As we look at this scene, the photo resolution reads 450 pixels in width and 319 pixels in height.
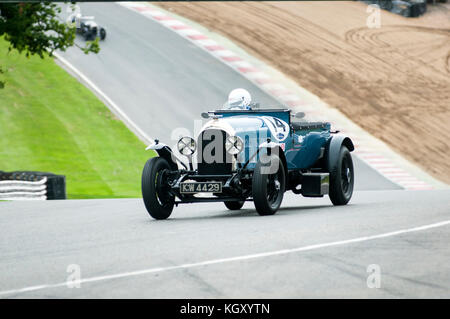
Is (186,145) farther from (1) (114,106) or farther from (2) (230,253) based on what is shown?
(1) (114,106)

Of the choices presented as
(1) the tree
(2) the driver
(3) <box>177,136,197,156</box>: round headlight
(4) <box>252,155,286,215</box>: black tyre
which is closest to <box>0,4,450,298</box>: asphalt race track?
(4) <box>252,155,286,215</box>: black tyre

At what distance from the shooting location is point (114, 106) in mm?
27078

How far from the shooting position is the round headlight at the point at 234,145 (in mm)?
11383

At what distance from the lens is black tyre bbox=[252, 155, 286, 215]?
10.9m

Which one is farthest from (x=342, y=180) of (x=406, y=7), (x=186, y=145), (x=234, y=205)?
(x=406, y=7)

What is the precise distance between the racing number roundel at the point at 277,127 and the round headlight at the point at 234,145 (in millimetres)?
956

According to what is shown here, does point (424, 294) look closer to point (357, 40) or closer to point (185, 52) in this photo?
point (185, 52)

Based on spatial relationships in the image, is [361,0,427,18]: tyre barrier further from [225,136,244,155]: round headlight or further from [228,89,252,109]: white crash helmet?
[225,136,244,155]: round headlight

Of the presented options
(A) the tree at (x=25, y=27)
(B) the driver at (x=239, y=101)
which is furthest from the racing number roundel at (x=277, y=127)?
(A) the tree at (x=25, y=27)

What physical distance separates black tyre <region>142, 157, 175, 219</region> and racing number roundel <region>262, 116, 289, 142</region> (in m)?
1.71

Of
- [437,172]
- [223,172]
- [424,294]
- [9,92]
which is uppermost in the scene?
[424,294]

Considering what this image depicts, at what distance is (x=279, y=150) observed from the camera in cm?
1155
